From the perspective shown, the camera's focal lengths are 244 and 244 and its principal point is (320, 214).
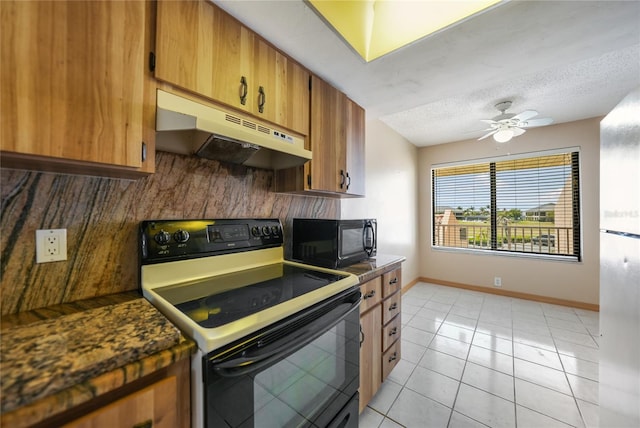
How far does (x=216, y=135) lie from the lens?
1.04 metres

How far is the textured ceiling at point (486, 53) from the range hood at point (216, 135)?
0.50 meters

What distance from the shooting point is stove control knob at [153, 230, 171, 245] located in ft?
3.67

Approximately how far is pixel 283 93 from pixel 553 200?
415cm

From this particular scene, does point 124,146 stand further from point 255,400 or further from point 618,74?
point 618,74

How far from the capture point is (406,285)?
3.97 metres

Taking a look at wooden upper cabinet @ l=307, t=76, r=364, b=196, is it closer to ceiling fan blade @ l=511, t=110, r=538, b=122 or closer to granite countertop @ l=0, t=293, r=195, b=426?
granite countertop @ l=0, t=293, r=195, b=426

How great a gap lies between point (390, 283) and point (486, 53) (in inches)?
61.8

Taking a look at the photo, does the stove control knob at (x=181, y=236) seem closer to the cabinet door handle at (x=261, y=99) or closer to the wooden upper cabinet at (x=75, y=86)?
the wooden upper cabinet at (x=75, y=86)

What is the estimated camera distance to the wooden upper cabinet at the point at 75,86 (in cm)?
66

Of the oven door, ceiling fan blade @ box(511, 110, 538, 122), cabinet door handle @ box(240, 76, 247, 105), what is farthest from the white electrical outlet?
ceiling fan blade @ box(511, 110, 538, 122)

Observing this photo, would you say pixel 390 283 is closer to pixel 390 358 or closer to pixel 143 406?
pixel 390 358

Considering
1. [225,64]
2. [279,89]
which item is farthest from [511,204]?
[225,64]

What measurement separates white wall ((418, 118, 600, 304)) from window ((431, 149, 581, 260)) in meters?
0.13

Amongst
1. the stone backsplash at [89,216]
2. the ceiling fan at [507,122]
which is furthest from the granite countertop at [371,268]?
the ceiling fan at [507,122]
